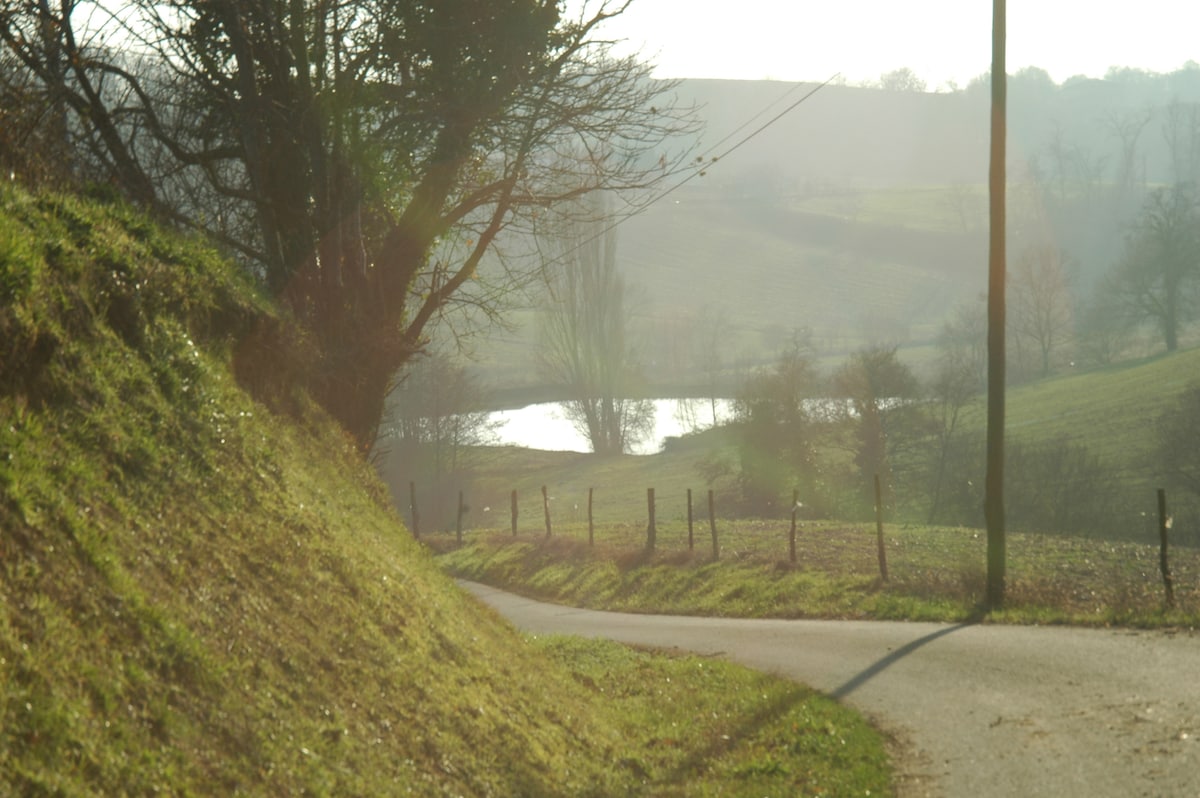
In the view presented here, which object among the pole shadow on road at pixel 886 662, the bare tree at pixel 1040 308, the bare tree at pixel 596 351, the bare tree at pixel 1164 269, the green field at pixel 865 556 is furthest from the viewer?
the bare tree at pixel 1040 308

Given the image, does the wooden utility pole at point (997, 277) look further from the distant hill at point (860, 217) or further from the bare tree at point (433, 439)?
the distant hill at point (860, 217)

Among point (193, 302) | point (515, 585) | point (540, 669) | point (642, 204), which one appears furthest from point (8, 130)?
point (515, 585)

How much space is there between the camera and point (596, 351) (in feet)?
206

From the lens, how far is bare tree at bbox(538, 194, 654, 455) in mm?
61500

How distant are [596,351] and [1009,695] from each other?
52.5 m

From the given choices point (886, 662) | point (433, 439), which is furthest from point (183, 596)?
point (433, 439)

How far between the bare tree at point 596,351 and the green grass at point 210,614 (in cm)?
5138

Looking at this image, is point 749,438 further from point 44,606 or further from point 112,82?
point 44,606

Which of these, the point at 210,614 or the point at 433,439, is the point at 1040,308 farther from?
the point at 210,614

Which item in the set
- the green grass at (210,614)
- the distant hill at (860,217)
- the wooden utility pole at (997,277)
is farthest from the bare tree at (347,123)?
the distant hill at (860,217)

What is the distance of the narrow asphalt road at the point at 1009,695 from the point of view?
7.80 metres

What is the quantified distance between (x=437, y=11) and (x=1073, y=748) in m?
10.1

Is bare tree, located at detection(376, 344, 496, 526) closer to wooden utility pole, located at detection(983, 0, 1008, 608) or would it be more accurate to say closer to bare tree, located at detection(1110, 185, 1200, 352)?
wooden utility pole, located at detection(983, 0, 1008, 608)

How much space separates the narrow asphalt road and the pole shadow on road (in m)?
0.02
